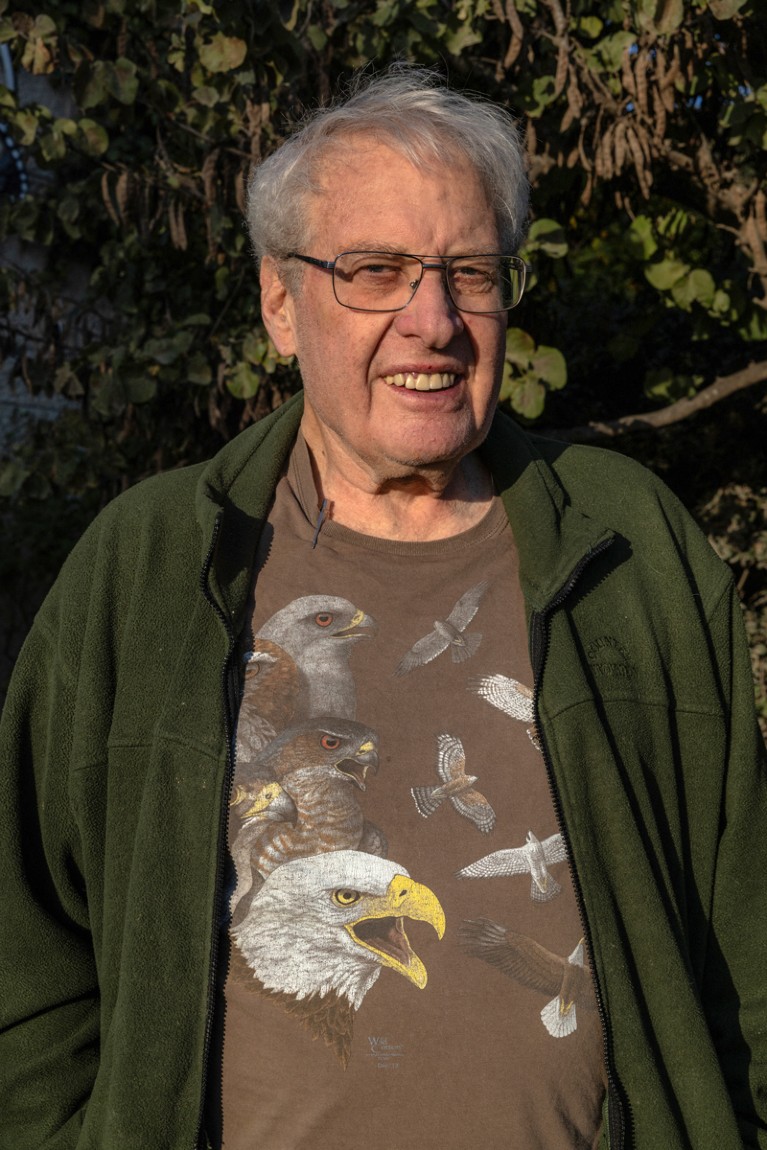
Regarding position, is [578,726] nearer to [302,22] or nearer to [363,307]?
[363,307]

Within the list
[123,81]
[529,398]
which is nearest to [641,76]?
[529,398]

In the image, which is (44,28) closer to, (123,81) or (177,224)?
(123,81)

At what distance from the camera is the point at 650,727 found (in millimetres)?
1896

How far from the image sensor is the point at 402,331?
1937 mm

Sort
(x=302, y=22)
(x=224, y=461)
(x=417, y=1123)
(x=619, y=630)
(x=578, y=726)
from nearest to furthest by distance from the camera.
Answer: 1. (x=417, y=1123)
2. (x=578, y=726)
3. (x=619, y=630)
4. (x=224, y=461)
5. (x=302, y=22)

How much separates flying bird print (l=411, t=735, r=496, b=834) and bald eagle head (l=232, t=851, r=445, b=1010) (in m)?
0.10

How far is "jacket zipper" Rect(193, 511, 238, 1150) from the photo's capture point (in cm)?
168

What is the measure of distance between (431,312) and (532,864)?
82cm

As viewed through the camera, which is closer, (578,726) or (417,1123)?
(417,1123)

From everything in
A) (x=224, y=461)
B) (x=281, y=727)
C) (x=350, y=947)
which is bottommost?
(x=350, y=947)

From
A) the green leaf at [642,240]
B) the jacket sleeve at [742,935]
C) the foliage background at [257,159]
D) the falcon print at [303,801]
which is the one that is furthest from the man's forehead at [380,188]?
the green leaf at [642,240]

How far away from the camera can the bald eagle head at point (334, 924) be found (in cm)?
172

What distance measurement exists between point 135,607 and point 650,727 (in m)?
0.78

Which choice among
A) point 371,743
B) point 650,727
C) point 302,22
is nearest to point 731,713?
point 650,727
